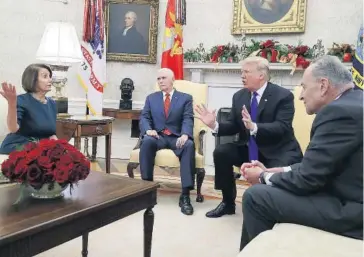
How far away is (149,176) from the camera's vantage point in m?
3.22

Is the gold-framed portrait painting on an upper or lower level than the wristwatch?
upper

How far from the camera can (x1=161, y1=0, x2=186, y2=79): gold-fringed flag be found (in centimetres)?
460

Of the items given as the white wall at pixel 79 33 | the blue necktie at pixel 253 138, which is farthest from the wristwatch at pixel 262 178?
the white wall at pixel 79 33

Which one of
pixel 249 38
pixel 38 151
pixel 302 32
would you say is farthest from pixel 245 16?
pixel 38 151

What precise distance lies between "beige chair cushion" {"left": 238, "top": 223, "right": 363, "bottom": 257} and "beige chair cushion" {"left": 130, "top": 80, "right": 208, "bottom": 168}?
5.83 ft

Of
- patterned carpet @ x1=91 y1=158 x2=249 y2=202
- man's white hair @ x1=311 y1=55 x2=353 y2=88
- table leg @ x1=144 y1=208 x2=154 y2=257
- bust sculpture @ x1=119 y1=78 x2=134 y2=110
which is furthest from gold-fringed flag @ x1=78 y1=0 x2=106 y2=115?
man's white hair @ x1=311 y1=55 x2=353 y2=88

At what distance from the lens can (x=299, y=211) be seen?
1.59 metres

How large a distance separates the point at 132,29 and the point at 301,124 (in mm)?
2893

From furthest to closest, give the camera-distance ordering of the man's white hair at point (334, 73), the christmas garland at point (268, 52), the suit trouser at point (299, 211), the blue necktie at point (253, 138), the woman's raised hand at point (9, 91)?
1. the christmas garland at point (268, 52)
2. the blue necktie at point (253, 138)
3. the woman's raised hand at point (9, 91)
4. the man's white hair at point (334, 73)
5. the suit trouser at point (299, 211)

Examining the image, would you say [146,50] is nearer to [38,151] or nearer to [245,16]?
[245,16]

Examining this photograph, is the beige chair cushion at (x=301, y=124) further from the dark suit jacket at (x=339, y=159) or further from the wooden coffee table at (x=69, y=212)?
the wooden coffee table at (x=69, y=212)

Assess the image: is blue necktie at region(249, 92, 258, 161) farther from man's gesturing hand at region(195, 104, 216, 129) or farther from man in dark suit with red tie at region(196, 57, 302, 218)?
man's gesturing hand at region(195, 104, 216, 129)

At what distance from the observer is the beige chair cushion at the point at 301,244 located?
1.25m

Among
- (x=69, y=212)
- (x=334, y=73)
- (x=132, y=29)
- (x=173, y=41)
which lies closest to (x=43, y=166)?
(x=69, y=212)
